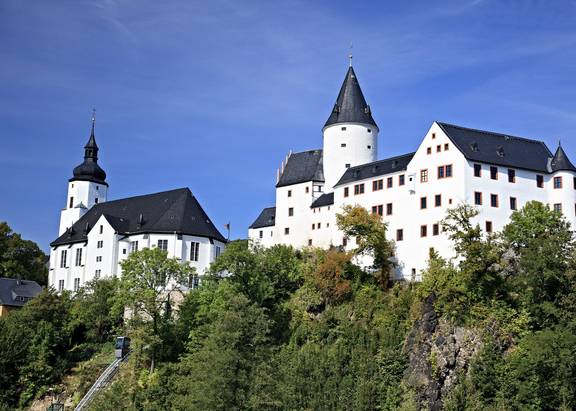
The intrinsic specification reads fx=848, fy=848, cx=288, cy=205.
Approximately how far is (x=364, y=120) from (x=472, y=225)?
856 inches

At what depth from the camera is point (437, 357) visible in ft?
187

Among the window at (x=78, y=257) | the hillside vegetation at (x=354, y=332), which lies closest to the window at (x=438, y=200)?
the hillside vegetation at (x=354, y=332)

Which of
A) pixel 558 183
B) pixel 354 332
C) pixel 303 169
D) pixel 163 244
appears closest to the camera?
pixel 354 332

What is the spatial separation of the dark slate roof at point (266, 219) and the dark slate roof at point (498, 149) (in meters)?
25.2

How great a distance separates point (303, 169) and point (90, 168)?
33.5 meters

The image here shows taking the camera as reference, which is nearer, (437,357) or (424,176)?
(437,357)

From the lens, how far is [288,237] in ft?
273

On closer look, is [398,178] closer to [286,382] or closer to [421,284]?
[421,284]

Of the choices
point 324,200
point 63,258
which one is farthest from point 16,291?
point 324,200

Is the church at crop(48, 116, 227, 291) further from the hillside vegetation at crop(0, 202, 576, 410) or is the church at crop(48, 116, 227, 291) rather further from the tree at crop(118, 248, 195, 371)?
the hillside vegetation at crop(0, 202, 576, 410)

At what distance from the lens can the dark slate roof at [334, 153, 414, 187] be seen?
237 ft

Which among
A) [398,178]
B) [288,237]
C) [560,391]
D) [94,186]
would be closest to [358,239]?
[398,178]

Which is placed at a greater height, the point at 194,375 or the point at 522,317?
the point at 522,317

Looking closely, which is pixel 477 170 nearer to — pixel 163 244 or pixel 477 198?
pixel 477 198
